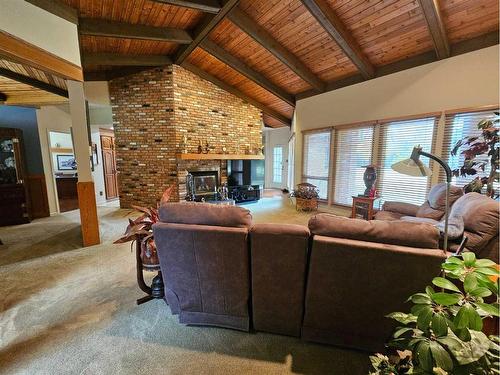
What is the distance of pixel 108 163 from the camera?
6641mm

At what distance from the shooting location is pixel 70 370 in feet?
4.66

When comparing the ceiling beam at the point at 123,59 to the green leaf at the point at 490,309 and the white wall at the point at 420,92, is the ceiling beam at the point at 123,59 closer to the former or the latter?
the white wall at the point at 420,92

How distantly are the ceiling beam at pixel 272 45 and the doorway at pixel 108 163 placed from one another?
4986 mm

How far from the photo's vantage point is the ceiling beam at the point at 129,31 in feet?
11.0

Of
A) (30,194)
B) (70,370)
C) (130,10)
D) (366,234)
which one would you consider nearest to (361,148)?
(366,234)

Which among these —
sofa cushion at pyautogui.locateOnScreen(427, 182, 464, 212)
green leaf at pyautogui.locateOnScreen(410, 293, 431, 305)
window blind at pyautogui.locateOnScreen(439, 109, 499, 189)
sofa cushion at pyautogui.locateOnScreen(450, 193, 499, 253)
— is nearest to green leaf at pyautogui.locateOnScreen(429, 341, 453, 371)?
green leaf at pyautogui.locateOnScreen(410, 293, 431, 305)

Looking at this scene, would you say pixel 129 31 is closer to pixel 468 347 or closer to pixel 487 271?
pixel 487 271

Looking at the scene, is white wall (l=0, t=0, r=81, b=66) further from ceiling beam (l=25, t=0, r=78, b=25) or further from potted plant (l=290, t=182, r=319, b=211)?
potted plant (l=290, t=182, r=319, b=211)

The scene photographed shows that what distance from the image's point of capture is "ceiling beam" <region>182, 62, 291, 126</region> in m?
5.31

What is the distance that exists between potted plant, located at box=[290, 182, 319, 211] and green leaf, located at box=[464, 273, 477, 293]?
4636 millimetres

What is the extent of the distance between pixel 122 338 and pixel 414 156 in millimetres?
2406

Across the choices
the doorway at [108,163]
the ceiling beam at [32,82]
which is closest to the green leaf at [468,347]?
the ceiling beam at [32,82]

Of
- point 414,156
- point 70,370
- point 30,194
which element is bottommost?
point 70,370

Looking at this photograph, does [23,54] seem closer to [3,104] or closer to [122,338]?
[122,338]
